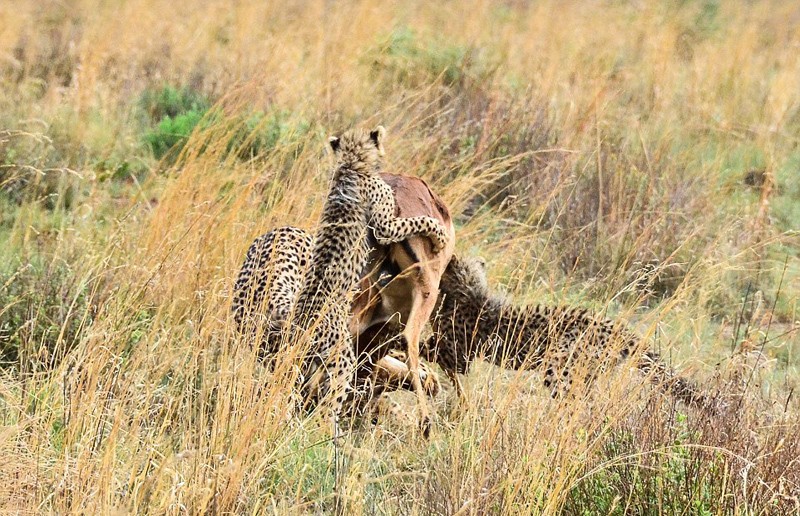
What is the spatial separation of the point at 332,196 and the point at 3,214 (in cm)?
228

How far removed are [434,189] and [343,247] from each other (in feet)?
5.82

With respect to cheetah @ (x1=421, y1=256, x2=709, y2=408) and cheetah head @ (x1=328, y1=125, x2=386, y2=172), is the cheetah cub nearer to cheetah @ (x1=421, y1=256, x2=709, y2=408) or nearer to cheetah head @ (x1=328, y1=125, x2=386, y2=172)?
cheetah head @ (x1=328, y1=125, x2=386, y2=172)

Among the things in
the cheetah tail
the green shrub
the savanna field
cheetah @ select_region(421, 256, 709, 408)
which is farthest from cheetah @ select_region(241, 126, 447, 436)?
the green shrub

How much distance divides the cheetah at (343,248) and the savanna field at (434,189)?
201 mm

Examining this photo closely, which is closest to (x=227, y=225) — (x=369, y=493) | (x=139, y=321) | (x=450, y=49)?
(x=139, y=321)

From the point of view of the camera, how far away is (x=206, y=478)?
331cm

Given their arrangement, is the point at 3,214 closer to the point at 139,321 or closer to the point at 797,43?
the point at 139,321

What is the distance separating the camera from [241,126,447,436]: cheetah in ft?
13.6

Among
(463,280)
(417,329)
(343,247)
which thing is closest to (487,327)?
(463,280)

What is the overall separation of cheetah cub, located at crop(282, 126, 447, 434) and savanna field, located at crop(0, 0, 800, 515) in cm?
22

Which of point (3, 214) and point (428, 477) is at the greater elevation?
point (428, 477)

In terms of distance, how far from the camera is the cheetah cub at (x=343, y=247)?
4.14 metres

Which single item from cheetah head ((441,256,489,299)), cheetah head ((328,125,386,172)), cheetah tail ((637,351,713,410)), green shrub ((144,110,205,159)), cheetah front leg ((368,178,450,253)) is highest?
cheetah head ((328,125,386,172))

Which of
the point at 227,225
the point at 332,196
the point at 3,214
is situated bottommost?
the point at 3,214
